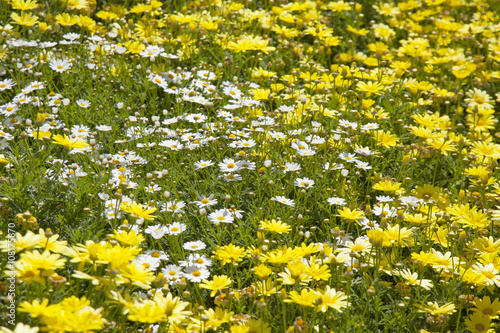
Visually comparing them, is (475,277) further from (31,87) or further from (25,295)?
(31,87)

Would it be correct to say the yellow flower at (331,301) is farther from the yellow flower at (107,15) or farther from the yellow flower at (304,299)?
the yellow flower at (107,15)

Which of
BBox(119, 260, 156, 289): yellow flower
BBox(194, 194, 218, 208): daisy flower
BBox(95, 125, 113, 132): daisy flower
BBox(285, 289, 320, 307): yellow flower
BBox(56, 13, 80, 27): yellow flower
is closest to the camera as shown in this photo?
BBox(119, 260, 156, 289): yellow flower

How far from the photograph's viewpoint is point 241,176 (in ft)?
11.6

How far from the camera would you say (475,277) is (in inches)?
104

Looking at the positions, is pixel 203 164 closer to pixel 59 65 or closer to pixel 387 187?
pixel 387 187

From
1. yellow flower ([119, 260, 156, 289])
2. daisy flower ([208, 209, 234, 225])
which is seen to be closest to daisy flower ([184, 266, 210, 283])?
daisy flower ([208, 209, 234, 225])

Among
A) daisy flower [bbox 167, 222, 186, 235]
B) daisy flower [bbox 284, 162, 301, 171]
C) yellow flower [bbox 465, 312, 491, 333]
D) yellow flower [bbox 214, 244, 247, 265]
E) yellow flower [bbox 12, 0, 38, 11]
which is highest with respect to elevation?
yellow flower [bbox 12, 0, 38, 11]

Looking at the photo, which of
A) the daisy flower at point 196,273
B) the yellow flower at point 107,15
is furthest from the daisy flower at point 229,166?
the yellow flower at point 107,15

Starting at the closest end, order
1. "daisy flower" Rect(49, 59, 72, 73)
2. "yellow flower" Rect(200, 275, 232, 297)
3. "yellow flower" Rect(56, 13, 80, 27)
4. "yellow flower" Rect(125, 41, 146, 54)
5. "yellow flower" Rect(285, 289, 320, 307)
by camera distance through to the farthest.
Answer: "yellow flower" Rect(285, 289, 320, 307) < "yellow flower" Rect(200, 275, 232, 297) < "daisy flower" Rect(49, 59, 72, 73) < "yellow flower" Rect(125, 41, 146, 54) < "yellow flower" Rect(56, 13, 80, 27)

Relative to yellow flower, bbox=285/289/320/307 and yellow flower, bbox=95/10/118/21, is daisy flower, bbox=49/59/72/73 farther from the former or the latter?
yellow flower, bbox=285/289/320/307

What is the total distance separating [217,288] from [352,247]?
814 millimetres

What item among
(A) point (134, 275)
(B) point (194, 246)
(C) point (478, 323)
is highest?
(A) point (134, 275)

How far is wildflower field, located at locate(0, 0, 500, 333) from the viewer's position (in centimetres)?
239

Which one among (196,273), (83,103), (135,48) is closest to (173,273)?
(196,273)
